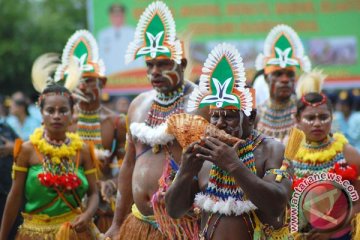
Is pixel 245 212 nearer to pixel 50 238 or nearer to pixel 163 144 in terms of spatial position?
pixel 163 144

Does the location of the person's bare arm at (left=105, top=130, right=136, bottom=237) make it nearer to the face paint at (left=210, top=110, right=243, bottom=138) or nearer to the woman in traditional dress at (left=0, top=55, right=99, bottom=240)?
the woman in traditional dress at (left=0, top=55, right=99, bottom=240)

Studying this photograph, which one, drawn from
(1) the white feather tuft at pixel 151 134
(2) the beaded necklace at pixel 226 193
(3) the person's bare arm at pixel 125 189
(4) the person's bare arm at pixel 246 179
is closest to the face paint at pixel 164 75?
(1) the white feather tuft at pixel 151 134

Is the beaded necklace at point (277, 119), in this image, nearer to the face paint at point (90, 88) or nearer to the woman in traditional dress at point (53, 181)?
the face paint at point (90, 88)

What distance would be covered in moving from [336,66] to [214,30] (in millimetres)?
3226

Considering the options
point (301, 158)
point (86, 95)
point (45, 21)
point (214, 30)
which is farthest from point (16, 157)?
point (45, 21)

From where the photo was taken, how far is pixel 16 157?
7328 millimetres

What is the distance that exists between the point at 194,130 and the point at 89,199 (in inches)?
105

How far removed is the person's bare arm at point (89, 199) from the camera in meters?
7.30

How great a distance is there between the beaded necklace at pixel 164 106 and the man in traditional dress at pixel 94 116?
2.05 meters

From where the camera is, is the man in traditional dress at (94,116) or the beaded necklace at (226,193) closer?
the beaded necklace at (226,193)

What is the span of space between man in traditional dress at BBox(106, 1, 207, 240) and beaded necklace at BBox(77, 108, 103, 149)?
1819 mm

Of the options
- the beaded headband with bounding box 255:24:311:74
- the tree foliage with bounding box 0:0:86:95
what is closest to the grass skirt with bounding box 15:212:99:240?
the beaded headband with bounding box 255:24:311:74

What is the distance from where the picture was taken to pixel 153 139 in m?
6.67

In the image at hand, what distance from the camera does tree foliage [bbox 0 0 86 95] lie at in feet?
102
